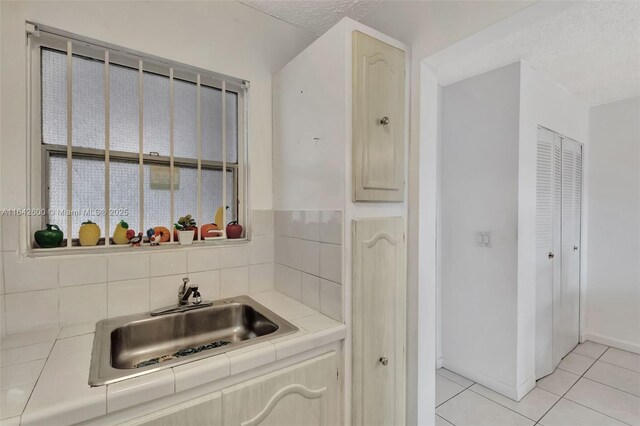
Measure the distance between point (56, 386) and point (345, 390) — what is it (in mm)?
994

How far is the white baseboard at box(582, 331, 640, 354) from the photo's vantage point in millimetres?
2846

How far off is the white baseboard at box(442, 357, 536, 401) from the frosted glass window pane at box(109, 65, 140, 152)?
2.79m

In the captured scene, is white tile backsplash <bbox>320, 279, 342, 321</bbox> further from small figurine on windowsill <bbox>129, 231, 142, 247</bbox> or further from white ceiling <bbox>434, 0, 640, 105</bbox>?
white ceiling <bbox>434, 0, 640, 105</bbox>

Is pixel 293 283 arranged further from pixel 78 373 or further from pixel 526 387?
pixel 526 387

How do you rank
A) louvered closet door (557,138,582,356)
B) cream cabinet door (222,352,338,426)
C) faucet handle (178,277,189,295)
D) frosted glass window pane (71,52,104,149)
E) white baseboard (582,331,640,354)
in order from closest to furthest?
cream cabinet door (222,352,338,426) < frosted glass window pane (71,52,104,149) < faucet handle (178,277,189,295) < louvered closet door (557,138,582,356) < white baseboard (582,331,640,354)

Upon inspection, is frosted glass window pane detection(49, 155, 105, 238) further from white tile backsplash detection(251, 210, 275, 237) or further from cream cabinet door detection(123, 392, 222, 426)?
cream cabinet door detection(123, 392, 222, 426)

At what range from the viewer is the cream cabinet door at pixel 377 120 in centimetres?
129

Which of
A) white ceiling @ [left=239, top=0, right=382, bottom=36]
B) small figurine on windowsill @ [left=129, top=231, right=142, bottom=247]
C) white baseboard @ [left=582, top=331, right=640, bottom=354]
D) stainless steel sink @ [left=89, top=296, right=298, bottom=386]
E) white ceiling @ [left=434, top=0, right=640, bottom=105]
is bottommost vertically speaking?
white baseboard @ [left=582, top=331, right=640, bottom=354]

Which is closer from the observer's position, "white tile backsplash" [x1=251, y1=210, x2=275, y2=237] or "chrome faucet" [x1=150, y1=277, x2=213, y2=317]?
"chrome faucet" [x1=150, y1=277, x2=213, y2=317]

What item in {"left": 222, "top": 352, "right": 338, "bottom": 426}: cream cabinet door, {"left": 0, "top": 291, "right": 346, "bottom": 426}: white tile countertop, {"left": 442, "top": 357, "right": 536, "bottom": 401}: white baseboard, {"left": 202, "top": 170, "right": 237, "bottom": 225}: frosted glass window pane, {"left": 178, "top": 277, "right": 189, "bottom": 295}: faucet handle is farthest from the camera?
{"left": 442, "top": 357, "right": 536, "bottom": 401}: white baseboard

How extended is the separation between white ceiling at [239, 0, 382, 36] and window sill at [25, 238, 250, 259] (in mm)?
1349

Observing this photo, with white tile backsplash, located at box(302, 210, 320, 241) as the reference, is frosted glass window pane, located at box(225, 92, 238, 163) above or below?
above

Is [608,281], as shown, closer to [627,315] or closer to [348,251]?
[627,315]

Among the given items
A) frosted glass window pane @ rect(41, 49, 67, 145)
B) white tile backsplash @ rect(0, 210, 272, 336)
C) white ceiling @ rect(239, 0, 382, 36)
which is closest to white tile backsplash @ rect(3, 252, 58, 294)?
white tile backsplash @ rect(0, 210, 272, 336)
